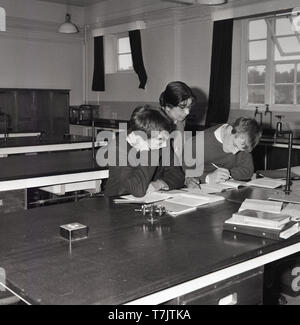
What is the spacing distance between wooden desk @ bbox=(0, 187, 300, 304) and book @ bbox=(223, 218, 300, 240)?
38 mm

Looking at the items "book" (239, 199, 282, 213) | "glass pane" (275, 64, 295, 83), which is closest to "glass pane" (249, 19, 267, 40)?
"glass pane" (275, 64, 295, 83)

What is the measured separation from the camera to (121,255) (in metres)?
1.93

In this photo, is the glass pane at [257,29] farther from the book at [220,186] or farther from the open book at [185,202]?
the open book at [185,202]

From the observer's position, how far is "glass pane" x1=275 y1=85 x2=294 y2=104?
7816mm

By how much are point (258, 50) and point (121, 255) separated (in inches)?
277

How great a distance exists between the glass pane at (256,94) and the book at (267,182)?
4798 millimetres

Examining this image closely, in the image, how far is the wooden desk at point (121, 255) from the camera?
160 cm

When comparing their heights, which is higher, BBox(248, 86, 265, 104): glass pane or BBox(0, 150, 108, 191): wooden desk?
BBox(248, 86, 265, 104): glass pane

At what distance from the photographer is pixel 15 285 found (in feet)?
5.29

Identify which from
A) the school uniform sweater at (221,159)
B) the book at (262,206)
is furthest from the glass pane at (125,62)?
the book at (262,206)

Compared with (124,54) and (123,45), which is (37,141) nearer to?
(124,54)

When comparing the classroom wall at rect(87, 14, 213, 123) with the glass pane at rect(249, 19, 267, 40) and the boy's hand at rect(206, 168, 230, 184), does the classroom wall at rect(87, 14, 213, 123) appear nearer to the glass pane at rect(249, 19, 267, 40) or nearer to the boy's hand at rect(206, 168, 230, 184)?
the glass pane at rect(249, 19, 267, 40)

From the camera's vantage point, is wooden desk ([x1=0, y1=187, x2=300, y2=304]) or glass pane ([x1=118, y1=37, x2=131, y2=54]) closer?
wooden desk ([x1=0, y1=187, x2=300, y2=304])

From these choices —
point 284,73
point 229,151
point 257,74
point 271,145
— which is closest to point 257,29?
point 257,74
